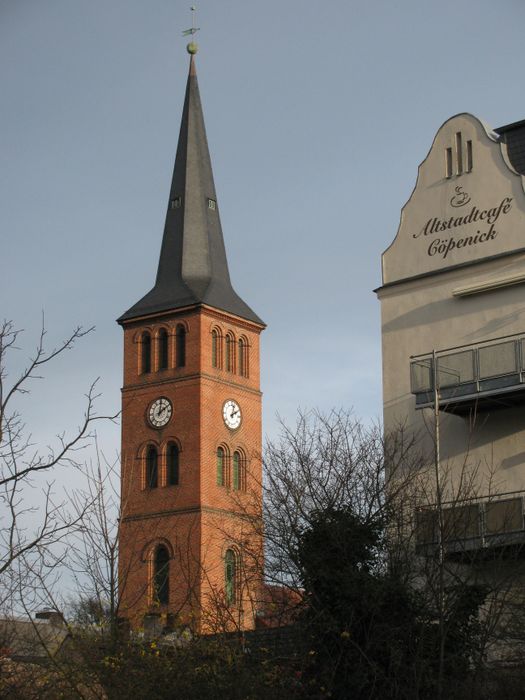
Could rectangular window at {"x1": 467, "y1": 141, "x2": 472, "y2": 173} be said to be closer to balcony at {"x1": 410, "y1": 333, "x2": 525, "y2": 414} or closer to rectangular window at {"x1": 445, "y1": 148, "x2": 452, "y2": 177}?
rectangular window at {"x1": 445, "y1": 148, "x2": 452, "y2": 177}

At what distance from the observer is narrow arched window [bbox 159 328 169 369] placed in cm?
7344

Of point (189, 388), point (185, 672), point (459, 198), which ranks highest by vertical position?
point (189, 388)

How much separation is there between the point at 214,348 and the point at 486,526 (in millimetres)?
46072

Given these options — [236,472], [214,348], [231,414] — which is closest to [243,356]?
[214,348]

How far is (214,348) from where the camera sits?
7294 cm

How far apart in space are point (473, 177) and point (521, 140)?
172 centimetres

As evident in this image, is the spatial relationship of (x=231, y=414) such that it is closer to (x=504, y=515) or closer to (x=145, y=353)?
(x=145, y=353)

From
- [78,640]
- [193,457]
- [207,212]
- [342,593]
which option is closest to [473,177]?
[342,593]

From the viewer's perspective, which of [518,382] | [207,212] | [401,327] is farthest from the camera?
[207,212]

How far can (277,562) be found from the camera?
26.9 m

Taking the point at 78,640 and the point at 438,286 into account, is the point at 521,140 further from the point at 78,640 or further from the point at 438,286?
the point at 78,640

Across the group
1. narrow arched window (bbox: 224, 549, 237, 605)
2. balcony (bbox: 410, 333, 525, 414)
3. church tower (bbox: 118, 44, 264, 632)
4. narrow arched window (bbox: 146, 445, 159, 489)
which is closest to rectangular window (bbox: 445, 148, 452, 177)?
balcony (bbox: 410, 333, 525, 414)

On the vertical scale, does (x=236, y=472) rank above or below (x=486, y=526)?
above

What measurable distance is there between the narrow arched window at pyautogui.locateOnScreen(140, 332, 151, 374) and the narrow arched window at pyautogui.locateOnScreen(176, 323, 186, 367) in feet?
6.37
